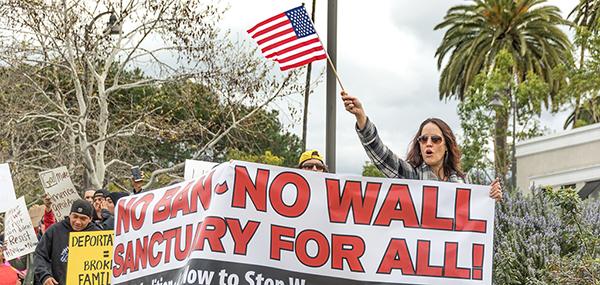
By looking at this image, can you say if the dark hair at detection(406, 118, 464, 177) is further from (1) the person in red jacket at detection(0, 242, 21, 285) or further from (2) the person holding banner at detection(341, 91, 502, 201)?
(1) the person in red jacket at detection(0, 242, 21, 285)

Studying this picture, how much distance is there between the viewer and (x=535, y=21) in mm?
41156

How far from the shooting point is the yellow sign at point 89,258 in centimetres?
923

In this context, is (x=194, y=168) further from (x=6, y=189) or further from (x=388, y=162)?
(x=388, y=162)

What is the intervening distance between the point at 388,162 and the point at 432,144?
0.85 feet

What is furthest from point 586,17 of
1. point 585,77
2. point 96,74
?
point 96,74

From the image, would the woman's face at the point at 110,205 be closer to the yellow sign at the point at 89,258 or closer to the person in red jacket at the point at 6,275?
the yellow sign at the point at 89,258

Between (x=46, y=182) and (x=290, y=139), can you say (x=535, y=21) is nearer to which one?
(x=290, y=139)

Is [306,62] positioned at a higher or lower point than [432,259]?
higher

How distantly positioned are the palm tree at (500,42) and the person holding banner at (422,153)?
34826mm

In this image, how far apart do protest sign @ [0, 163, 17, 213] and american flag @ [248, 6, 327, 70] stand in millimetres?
3978

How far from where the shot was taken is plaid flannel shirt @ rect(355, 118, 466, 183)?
227 inches

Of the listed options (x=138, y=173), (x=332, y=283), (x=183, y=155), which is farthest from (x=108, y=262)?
(x=183, y=155)

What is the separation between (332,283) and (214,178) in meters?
0.80

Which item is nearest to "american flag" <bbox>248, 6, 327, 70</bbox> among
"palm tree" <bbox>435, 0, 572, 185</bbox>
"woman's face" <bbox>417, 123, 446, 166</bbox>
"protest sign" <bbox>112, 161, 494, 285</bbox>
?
"woman's face" <bbox>417, 123, 446, 166</bbox>
